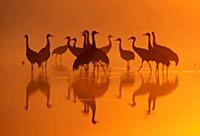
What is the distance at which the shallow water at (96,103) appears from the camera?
5.89 ft

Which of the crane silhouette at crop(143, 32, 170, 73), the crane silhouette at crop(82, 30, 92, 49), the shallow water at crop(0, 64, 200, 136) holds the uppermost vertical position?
the crane silhouette at crop(82, 30, 92, 49)

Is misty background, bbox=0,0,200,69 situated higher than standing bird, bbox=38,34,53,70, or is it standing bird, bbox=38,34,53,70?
misty background, bbox=0,0,200,69

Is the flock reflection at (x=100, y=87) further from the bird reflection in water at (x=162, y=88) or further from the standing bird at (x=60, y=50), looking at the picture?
the standing bird at (x=60, y=50)

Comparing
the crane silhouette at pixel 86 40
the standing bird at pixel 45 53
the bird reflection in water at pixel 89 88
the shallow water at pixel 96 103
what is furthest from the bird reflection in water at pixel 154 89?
the standing bird at pixel 45 53

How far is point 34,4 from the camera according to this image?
1.86m

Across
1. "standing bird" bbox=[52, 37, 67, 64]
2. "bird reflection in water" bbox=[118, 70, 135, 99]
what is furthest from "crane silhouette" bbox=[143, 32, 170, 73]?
"standing bird" bbox=[52, 37, 67, 64]

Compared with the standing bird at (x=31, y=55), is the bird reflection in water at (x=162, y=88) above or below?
below

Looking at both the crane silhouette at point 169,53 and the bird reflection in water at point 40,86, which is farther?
the crane silhouette at point 169,53

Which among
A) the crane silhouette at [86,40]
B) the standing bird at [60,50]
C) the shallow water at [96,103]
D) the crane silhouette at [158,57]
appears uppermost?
the crane silhouette at [86,40]

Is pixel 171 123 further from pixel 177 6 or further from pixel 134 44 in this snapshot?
pixel 177 6

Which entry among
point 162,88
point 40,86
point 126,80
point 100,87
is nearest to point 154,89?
point 162,88

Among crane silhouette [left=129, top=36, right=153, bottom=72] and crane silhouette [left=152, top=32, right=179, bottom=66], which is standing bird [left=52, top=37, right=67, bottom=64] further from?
crane silhouette [left=152, top=32, right=179, bottom=66]

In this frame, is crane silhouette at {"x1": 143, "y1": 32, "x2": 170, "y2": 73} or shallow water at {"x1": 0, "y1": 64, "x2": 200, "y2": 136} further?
crane silhouette at {"x1": 143, "y1": 32, "x2": 170, "y2": 73}

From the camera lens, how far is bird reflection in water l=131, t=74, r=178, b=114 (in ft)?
6.15
